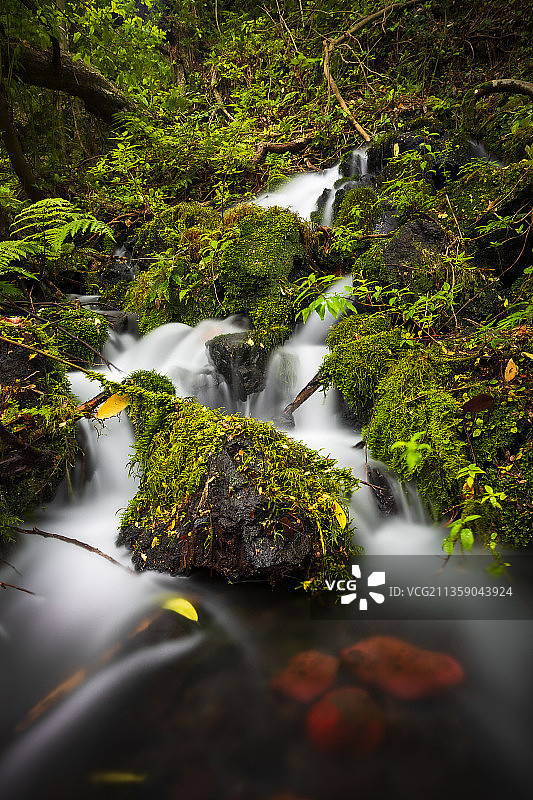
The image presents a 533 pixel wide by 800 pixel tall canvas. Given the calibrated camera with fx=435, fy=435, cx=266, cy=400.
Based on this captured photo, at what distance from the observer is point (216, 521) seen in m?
2.63

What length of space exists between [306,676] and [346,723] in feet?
0.97

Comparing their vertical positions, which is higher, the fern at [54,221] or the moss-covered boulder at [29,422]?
the fern at [54,221]

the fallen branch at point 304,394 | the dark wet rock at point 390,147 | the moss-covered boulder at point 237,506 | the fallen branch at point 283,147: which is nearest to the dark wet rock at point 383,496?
the moss-covered boulder at point 237,506

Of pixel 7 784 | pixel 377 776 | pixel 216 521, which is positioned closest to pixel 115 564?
pixel 216 521

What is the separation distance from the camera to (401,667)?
7.31 feet

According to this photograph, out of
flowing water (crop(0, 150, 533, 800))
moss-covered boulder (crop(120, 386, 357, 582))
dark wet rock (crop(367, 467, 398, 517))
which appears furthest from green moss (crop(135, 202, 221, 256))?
dark wet rock (crop(367, 467, 398, 517))

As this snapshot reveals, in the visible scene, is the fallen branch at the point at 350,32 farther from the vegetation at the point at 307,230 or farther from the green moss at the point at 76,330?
the green moss at the point at 76,330

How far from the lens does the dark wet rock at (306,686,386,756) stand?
1907 mm

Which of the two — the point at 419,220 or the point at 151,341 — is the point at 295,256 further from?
the point at 151,341

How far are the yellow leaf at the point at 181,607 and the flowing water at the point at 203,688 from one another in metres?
0.04

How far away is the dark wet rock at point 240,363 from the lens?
157 inches

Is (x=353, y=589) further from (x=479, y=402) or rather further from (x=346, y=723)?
(x=479, y=402)

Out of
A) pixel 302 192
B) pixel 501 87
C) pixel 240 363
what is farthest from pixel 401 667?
pixel 501 87

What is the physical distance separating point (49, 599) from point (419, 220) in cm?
457
